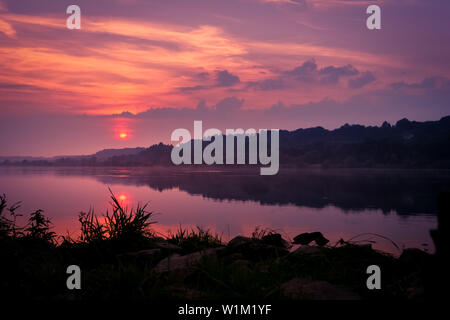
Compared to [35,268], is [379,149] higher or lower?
higher

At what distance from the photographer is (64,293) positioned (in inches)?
260

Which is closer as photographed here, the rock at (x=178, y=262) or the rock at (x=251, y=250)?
the rock at (x=178, y=262)

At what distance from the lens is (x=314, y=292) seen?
6312 millimetres

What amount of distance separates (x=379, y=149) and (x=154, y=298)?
426ft

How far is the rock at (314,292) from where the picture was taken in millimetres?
6136

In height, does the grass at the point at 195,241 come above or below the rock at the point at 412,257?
below

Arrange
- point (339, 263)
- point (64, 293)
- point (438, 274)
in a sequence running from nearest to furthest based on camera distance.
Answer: point (438, 274) → point (64, 293) → point (339, 263)

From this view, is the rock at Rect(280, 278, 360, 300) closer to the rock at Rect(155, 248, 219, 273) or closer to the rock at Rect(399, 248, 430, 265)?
the rock at Rect(155, 248, 219, 273)

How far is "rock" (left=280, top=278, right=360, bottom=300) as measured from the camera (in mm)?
6136

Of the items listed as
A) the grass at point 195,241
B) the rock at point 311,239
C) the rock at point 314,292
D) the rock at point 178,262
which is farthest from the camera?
the rock at point 311,239

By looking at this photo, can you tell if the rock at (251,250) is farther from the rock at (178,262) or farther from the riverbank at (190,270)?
the rock at (178,262)

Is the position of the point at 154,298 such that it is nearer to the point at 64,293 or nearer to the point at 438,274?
the point at 64,293

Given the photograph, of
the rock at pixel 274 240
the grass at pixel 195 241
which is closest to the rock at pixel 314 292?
the grass at pixel 195 241
